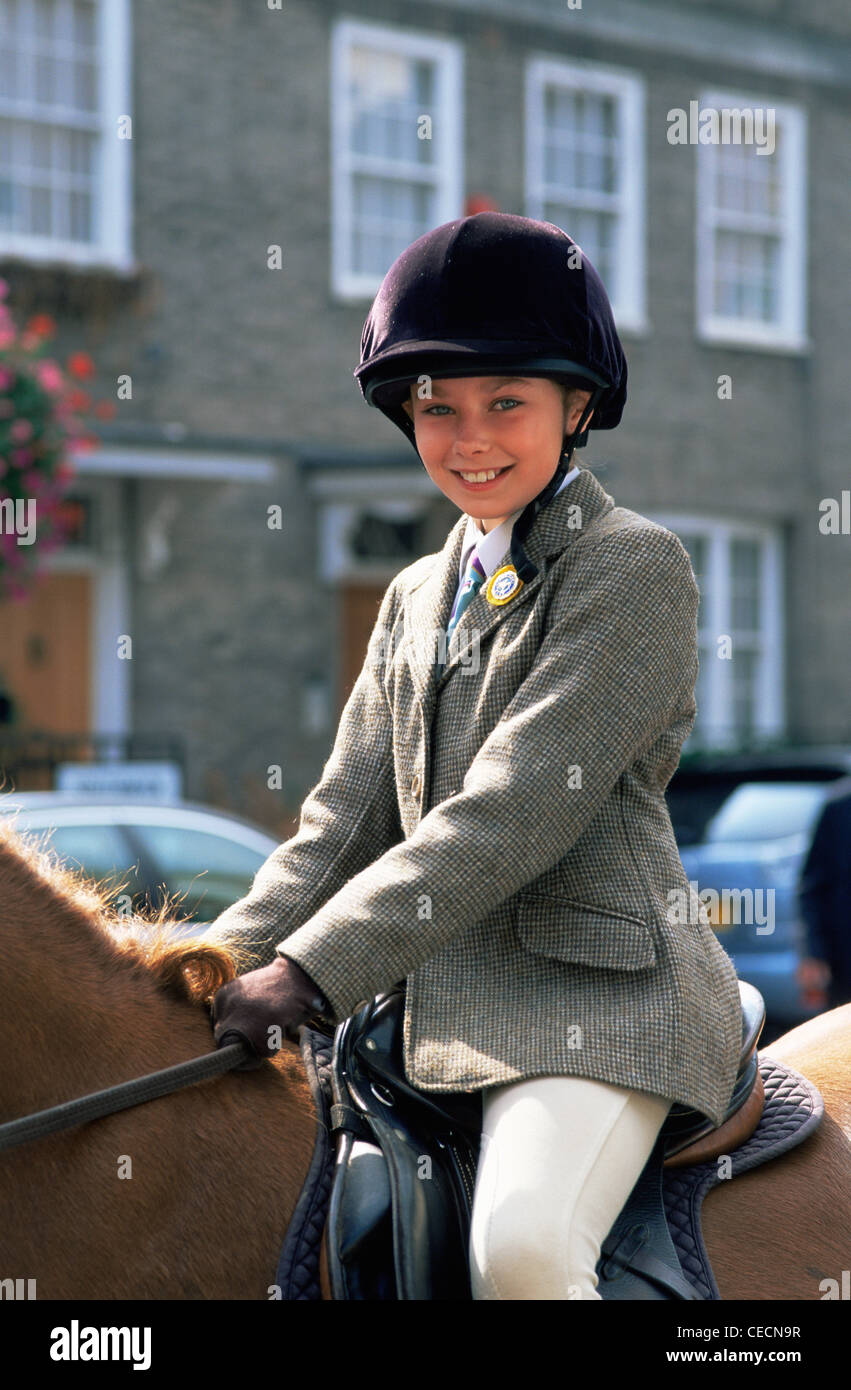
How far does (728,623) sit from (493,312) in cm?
1477

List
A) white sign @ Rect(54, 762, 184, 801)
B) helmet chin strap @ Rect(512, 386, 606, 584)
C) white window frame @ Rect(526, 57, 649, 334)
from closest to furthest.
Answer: helmet chin strap @ Rect(512, 386, 606, 584) → white sign @ Rect(54, 762, 184, 801) → white window frame @ Rect(526, 57, 649, 334)

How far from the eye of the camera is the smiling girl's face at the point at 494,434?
222cm

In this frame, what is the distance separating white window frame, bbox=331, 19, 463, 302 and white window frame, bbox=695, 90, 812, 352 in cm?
309

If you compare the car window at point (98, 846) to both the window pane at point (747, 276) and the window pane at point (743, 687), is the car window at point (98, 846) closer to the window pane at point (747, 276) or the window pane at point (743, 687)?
the window pane at point (743, 687)

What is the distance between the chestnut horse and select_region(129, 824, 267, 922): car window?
14.1ft

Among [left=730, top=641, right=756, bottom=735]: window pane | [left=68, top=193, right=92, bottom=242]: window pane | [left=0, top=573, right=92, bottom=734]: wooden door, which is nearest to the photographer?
[left=68, top=193, right=92, bottom=242]: window pane

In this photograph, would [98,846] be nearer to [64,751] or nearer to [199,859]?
[199,859]

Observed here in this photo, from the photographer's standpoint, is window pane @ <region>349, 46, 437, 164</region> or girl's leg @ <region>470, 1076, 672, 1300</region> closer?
girl's leg @ <region>470, 1076, 672, 1300</region>

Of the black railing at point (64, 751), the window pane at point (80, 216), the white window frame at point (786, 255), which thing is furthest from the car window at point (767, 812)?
the white window frame at point (786, 255)

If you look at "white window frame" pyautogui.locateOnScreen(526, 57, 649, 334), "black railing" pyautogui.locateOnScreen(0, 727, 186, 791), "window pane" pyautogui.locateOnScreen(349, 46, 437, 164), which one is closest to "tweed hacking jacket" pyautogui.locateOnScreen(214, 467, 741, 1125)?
"black railing" pyautogui.locateOnScreen(0, 727, 186, 791)

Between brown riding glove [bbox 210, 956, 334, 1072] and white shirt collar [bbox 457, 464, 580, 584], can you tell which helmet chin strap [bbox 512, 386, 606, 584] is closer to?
white shirt collar [bbox 457, 464, 580, 584]

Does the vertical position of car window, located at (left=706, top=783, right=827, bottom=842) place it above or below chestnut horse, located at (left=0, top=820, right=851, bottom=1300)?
below

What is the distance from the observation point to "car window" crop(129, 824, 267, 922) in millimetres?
6637

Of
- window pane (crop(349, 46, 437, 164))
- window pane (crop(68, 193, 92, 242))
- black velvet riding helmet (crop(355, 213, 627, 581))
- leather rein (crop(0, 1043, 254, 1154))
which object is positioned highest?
window pane (crop(349, 46, 437, 164))
